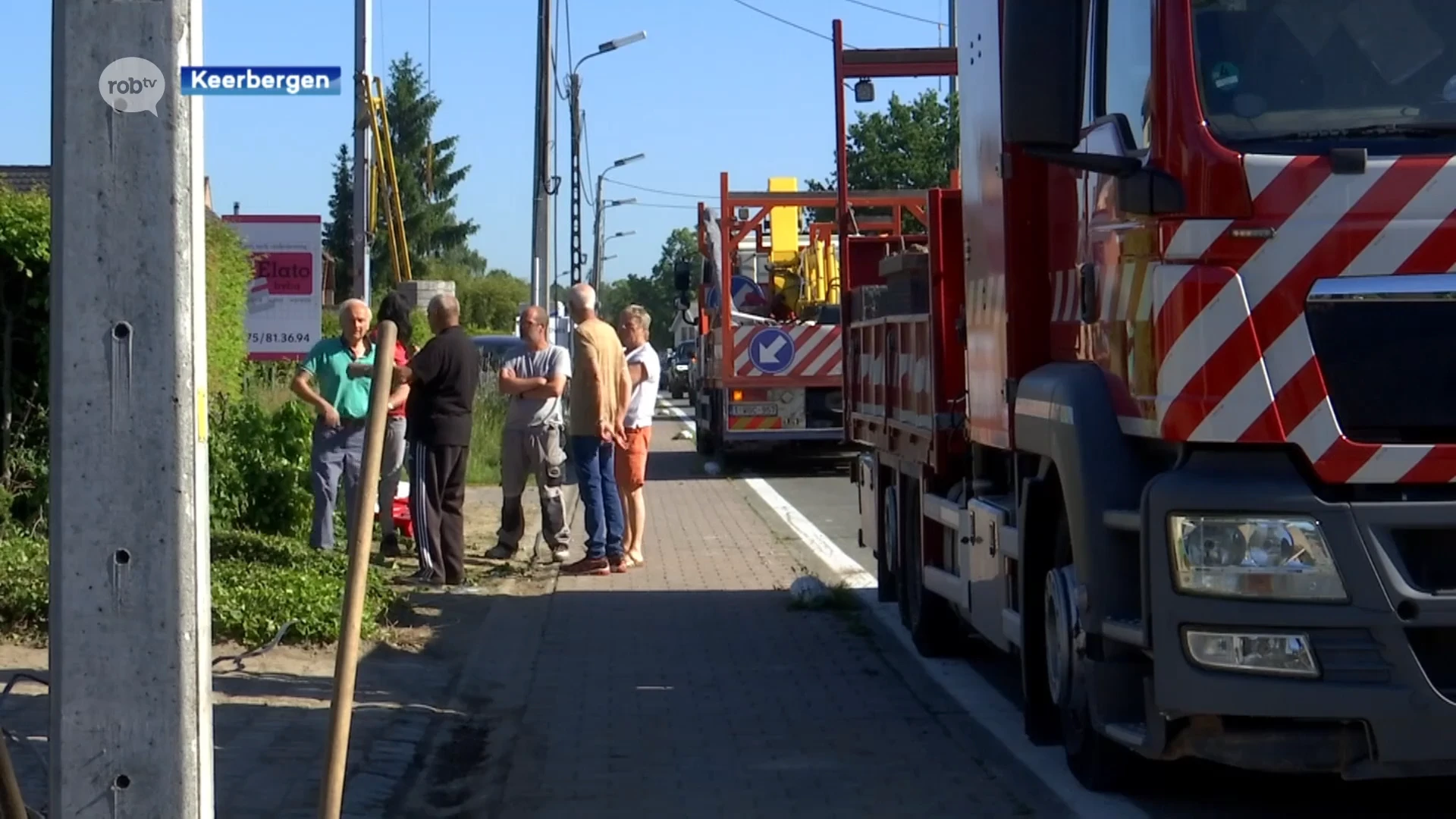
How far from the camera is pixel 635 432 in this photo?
13.3 meters

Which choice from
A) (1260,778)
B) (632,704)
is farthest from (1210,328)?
(632,704)

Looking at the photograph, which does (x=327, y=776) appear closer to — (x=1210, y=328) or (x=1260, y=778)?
(x=1210, y=328)

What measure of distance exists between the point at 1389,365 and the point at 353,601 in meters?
2.81

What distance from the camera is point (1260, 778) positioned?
22.0 feet

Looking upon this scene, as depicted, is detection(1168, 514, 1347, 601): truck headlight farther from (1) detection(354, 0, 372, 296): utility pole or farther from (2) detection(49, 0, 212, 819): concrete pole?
(1) detection(354, 0, 372, 296): utility pole

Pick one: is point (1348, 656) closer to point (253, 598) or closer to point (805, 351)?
point (253, 598)

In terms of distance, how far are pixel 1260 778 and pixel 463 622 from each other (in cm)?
539

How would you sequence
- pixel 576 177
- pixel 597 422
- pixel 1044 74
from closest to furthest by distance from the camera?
pixel 1044 74 < pixel 597 422 < pixel 576 177

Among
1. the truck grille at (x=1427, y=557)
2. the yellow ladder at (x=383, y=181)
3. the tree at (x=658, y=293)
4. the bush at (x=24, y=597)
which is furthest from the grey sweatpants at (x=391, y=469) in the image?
the tree at (x=658, y=293)

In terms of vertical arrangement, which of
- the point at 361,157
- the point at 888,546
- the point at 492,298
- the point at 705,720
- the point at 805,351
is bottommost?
the point at 705,720

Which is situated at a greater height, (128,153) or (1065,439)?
(128,153)

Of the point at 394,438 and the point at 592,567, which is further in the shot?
the point at 592,567

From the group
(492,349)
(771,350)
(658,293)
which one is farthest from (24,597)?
(658,293)

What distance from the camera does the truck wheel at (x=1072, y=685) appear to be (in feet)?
20.1
